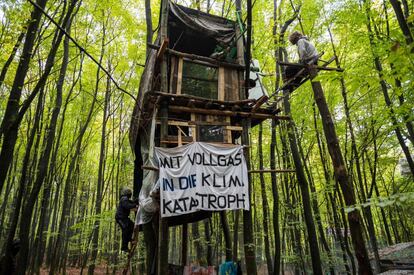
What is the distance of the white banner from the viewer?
6.52m

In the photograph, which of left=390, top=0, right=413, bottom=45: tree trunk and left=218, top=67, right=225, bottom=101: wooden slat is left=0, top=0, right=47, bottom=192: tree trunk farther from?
left=390, top=0, right=413, bottom=45: tree trunk

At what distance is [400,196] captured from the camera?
284 centimetres

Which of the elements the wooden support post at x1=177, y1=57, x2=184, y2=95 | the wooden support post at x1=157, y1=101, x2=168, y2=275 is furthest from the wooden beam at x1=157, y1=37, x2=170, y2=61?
the wooden support post at x1=157, y1=101, x2=168, y2=275

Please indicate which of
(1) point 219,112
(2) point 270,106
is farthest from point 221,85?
(2) point 270,106

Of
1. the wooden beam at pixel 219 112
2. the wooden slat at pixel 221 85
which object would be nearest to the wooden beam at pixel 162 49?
the wooden beam at pixel 219 112

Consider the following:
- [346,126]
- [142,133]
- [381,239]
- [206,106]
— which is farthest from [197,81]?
[381,239]

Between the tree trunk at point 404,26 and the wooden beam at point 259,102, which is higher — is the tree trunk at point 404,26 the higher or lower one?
the lower one

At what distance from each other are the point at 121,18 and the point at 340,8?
11.3 m

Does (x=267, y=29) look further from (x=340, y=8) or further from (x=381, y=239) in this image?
(x=381, y=239)

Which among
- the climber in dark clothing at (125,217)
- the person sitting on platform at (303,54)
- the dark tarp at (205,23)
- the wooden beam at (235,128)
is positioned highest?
the dark tarp at (205,23)

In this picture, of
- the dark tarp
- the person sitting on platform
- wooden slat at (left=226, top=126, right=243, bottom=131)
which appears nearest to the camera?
the person sitting on platform

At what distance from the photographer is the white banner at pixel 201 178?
6.52 meters

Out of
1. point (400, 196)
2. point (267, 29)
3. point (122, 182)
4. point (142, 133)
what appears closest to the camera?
point (400, 196)

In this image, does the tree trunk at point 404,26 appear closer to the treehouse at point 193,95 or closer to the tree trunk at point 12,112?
the treehouse at point 193,95
